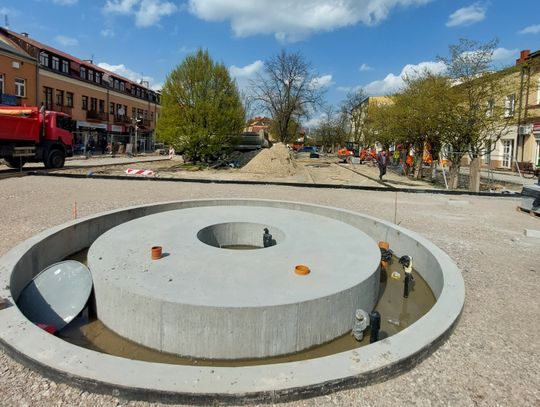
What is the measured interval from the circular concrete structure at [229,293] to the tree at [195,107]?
1939 cm

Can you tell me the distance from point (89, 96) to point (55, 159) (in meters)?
27.0

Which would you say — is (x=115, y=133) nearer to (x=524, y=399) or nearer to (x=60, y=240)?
(x=60, y=240)

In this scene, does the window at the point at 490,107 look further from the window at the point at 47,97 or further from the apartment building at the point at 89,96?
the window at the point at 47,97

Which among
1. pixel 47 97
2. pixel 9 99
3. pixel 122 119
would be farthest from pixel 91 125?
pixel 9 99

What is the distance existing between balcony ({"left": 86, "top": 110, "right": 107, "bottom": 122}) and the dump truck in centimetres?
2383

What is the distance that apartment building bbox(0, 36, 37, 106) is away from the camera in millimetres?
30891

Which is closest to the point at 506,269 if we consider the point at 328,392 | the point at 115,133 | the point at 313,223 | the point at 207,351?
the point at 313,223

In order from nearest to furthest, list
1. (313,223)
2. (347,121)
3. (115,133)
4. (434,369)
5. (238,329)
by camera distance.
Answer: (434,369)
(238,329)
(313,223)
(115,133)
(347,121)

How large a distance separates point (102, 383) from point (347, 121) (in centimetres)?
7425

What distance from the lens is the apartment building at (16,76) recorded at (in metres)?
30.9

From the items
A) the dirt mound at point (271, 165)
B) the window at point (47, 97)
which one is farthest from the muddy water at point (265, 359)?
the window at point (47, 97)

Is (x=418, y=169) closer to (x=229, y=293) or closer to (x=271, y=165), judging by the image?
(x=271, y=165)

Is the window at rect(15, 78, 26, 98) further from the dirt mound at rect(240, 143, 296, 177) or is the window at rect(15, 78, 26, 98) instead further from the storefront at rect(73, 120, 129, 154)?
the dirt mound at rect(240, 143, 296, 177)

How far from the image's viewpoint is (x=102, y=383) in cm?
261
